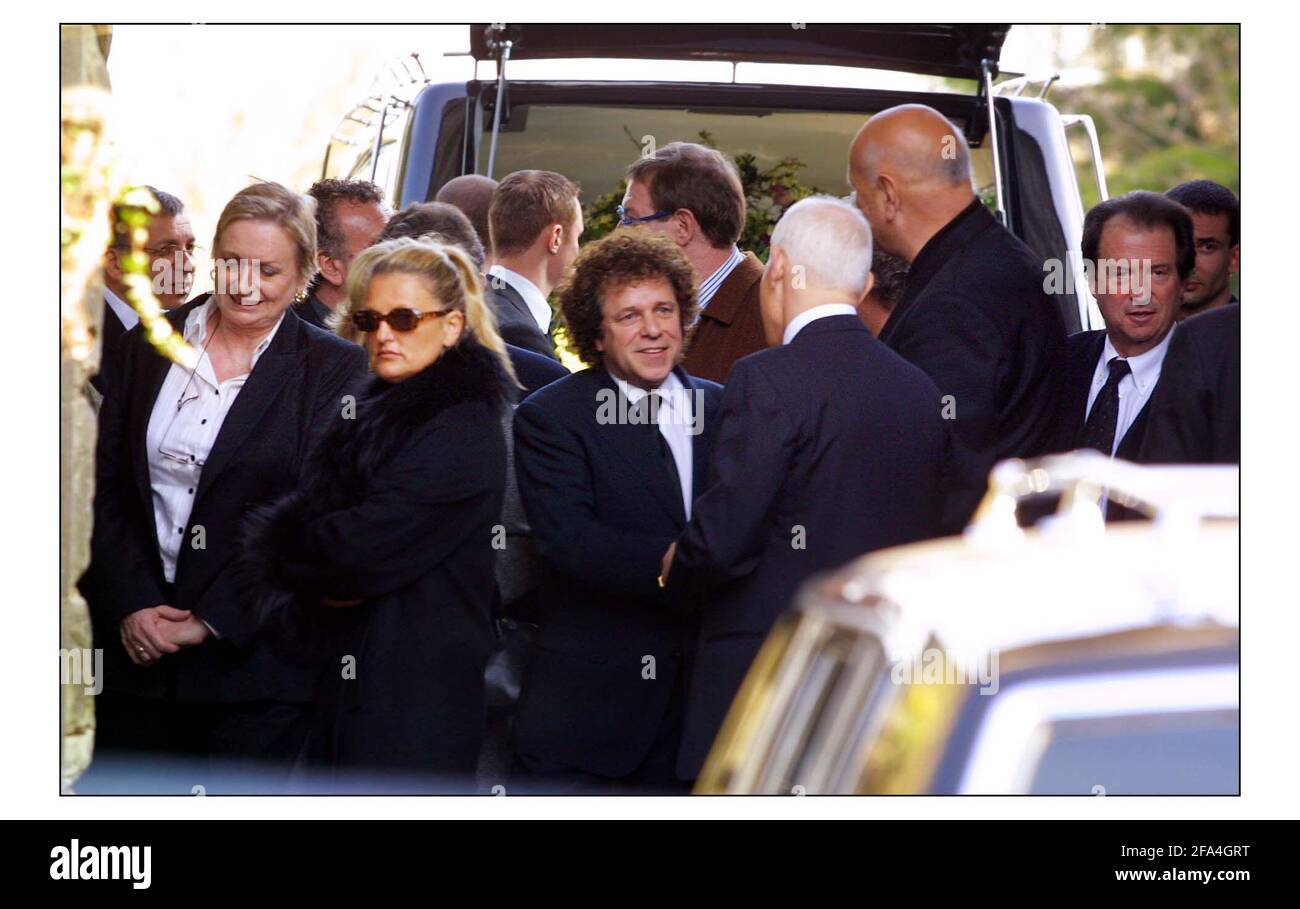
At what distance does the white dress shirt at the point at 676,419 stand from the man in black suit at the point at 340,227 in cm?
166

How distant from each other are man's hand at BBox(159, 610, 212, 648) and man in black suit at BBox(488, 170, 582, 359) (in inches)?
49.2

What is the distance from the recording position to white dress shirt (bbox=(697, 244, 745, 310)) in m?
5.88

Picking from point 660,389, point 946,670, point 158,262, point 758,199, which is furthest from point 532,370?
point 946,670

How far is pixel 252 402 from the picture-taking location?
5.13 meters

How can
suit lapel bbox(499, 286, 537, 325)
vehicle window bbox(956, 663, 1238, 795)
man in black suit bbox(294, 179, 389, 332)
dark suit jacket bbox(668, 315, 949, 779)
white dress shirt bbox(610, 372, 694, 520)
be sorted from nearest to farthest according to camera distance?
vehicle window bbox(956, 663, 1238, 795)
dark suit jacket bbox(668, 315, 949, 779)
white dress shirt bbox(610, 372, 694, 520)
suit lapel bbox(499, 286, 537, 325)
man in black suit bbox(294, 179, 389, 332)

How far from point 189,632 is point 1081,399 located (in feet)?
7.91

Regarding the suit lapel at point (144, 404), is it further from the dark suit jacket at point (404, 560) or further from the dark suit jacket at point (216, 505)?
the dark suit jacket at point (404, 560)

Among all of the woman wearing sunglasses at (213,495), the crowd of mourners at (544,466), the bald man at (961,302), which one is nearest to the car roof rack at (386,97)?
the crowd of mourners at (544,466)

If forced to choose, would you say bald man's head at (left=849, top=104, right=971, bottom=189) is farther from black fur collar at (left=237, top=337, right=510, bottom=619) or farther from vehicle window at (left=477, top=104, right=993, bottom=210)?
vehicle window at (left=477, top=104, right=993, bottom=210)

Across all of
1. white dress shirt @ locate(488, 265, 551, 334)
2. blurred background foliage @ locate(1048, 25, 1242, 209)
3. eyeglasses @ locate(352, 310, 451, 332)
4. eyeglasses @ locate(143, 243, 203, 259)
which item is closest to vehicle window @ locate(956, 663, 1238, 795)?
eyeglasses @ locate(352, 310, 451, 332)

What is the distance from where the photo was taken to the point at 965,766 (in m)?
2.71

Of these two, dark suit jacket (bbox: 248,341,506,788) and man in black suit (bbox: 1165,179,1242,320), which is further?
man in black suit (bbox: 1165,179,1242,320)

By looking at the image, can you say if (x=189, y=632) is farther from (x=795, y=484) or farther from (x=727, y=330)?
(x=727, y=330)
